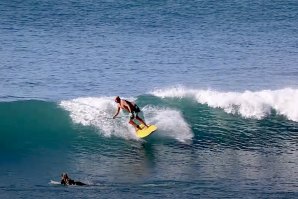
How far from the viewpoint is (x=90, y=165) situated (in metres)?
25.0

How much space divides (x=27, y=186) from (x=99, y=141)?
488 centimetres

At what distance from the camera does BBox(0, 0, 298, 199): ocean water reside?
2381 cm

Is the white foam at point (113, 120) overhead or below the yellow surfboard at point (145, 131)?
overhead

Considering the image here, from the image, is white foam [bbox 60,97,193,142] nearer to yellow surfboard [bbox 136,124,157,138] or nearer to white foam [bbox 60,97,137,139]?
white foam [bbox 60,97,137,139]

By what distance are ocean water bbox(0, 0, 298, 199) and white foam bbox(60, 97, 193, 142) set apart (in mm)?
69

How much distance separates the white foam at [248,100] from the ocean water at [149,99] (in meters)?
0.07

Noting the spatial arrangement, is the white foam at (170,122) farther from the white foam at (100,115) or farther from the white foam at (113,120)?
the white foam at (100,115)

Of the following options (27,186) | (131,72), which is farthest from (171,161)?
(131,72)

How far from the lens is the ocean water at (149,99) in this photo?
23.8m

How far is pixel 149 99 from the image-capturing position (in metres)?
31.5

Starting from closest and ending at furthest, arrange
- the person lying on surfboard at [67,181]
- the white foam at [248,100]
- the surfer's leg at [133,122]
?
the person lying on surfboard at [67,181]
the surfer's leg at [133,122]
the white foam at [248,100]

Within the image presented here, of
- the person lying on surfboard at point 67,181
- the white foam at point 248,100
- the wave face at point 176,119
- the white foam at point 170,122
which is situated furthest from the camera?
the white foam at point 248,100

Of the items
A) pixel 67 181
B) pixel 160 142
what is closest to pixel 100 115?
pixel 160 142

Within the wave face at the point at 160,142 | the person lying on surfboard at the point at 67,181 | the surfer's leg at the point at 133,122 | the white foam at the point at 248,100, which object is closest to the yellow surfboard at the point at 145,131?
the surfer's leg at the point at 133,122
